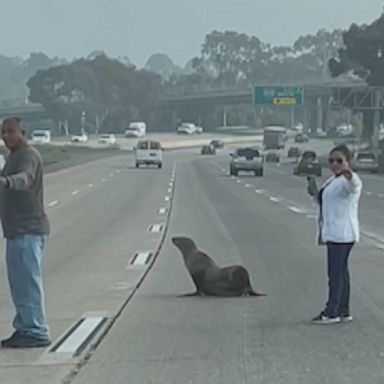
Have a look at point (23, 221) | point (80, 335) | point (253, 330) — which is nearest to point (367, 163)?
point (253, 330)

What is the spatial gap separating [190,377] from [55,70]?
188 meters

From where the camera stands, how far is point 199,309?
13977 millimetres

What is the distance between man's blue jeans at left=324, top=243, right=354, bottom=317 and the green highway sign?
109 metres

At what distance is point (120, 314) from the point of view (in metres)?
13.8

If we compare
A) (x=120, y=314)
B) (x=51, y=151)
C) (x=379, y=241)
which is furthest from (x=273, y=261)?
(x=51, y=151)

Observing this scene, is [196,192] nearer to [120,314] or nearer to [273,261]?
[273,261]

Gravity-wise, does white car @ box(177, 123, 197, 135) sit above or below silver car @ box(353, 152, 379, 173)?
below

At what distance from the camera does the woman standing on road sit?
12.3 m

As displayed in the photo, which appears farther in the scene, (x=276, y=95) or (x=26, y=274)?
(x=276, y=95)

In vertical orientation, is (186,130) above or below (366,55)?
below

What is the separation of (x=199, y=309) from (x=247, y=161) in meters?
60.1

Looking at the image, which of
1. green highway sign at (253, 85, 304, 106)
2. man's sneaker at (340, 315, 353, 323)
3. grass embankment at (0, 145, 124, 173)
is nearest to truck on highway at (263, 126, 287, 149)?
grass embankment at (0, 145, 124, 173)

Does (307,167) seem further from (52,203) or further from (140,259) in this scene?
(140,259)

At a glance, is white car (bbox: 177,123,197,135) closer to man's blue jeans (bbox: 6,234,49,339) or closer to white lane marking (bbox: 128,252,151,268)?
white lane marking (bbox: 128,252,151,268)
